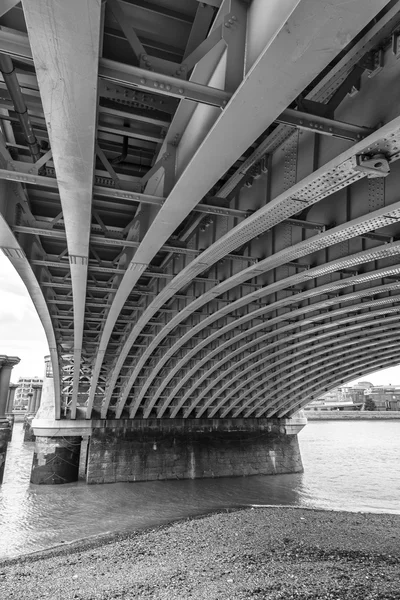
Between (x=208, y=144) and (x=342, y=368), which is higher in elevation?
(x=208, y=144)

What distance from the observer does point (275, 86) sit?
374 centimetres

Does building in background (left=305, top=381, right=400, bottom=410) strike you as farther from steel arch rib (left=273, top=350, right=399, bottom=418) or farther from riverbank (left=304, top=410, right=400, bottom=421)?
steel arch rib (left=273, top=350, right=399, bottom=418)

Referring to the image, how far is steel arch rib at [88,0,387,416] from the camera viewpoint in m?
3.04

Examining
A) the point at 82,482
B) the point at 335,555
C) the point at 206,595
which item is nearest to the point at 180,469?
the point at 82,482

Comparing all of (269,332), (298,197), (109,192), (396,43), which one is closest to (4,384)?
(269,332)

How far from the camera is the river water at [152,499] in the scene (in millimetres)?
15398

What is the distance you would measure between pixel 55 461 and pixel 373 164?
2434 cm

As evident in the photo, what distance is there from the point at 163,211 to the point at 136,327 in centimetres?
878

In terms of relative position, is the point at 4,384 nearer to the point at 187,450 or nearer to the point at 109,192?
the point at 187,450

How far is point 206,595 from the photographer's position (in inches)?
302

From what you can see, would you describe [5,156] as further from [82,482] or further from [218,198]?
[82,482]

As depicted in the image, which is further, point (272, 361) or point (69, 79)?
point (272, 361)

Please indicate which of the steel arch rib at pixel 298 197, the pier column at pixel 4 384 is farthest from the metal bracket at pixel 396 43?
the pier column at pixel 4 384

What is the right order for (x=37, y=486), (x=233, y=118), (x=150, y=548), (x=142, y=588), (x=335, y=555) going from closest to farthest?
(x=233, y=118) < (x=142, y=588) < (x=335, y=555) < (x=150, y=548) < (x=37, y=486)
